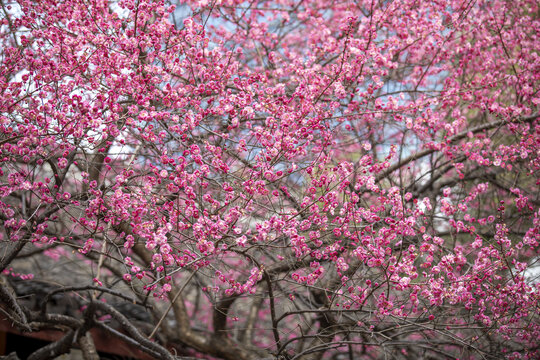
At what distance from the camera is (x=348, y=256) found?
16.4 feet

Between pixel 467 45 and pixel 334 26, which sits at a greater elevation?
pixel 334 26

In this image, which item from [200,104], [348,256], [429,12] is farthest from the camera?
[429,12]

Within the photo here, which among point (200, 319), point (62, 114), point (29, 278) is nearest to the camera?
point (62, 114)

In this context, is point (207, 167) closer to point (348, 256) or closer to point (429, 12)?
point (348, 256)

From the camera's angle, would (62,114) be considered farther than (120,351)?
No

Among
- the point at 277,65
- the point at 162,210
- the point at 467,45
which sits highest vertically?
the point at 467,45

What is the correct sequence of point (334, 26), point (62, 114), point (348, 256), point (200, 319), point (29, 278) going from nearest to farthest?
1. point (62, 114)
2. point (348, 256)
3. point (29, 278)
4. point (334, 26)
5. point (200, 319)

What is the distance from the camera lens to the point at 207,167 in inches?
154

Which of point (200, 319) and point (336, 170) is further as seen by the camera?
point (200, 319)

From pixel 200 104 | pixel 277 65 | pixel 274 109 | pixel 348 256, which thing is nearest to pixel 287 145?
pixel 274 109

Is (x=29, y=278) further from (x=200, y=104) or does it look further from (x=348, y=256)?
A: (x=348, y=256)

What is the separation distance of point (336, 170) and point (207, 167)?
118cm

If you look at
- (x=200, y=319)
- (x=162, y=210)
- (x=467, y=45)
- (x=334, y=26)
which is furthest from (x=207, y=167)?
(x=200, y=319)

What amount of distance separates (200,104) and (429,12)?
3990mm
